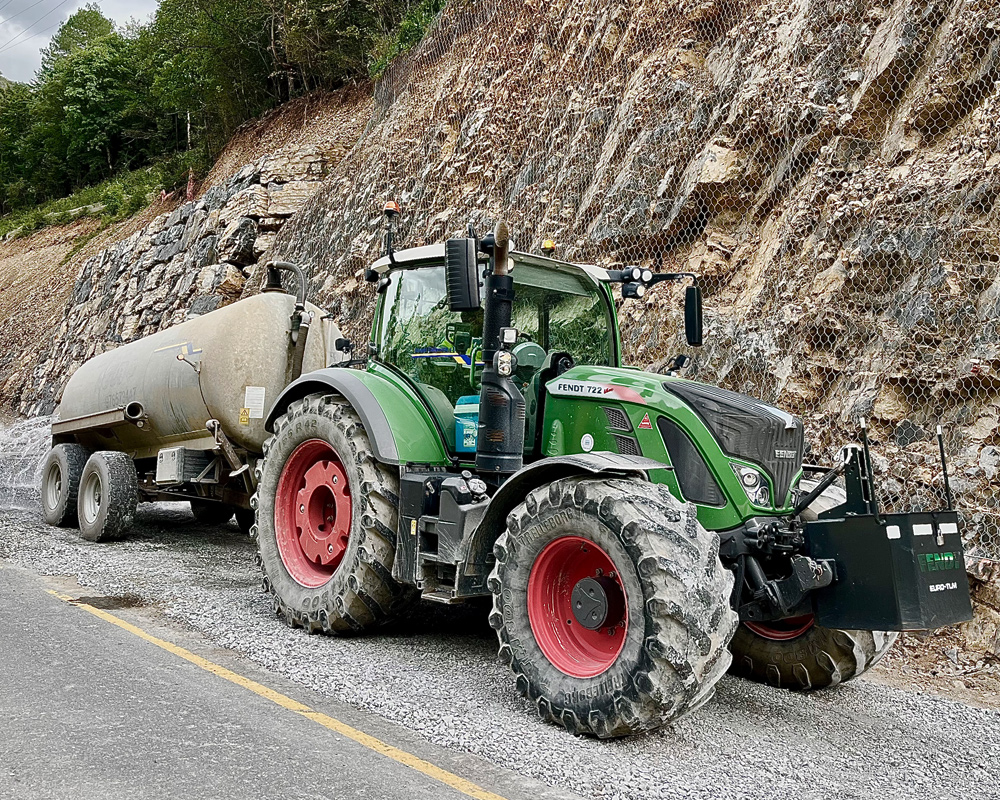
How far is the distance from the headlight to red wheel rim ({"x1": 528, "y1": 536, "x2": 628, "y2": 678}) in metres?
0.90

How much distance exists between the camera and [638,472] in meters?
4.52

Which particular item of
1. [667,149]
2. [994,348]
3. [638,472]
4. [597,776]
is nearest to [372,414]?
[638,472]

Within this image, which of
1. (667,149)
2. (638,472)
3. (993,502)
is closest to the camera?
(638,472)

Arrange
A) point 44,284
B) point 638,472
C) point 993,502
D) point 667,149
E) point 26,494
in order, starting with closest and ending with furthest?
point 638,472 < point 993,502 < point 667,149 < point 26,494 < point 44,284

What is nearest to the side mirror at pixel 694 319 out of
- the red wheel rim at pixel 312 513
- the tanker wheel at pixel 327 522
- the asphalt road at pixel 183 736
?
the tanker wheel at pixel 327 522

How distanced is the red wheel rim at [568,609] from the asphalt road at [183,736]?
0.81 m

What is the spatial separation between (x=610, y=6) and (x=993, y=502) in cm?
954

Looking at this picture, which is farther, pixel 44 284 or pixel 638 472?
pixel 44 284

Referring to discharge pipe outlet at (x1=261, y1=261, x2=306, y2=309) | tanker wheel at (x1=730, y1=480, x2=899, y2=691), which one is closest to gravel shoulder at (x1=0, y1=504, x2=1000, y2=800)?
tanker wheel at (x1=730, y1=480, x2=899, y2=691)

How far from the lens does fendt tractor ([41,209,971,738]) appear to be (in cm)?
422

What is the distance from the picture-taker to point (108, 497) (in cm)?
936

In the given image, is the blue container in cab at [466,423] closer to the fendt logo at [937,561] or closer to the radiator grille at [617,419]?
the radiator grille at [617,419]

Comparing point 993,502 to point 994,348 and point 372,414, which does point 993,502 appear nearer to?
point 994,348

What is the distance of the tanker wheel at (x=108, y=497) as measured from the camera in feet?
30.8
